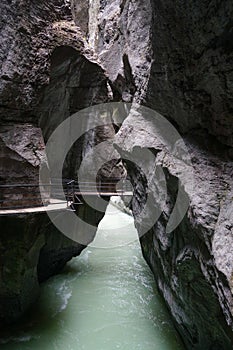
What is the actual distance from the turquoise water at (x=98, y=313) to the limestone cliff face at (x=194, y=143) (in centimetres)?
150

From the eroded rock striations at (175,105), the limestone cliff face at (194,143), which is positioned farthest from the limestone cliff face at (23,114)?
the limestone cliff face at (194,143)

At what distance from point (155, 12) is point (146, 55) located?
4.49 feet

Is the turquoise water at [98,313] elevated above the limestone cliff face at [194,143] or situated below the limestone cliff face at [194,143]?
below

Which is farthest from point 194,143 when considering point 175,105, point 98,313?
point 98,313

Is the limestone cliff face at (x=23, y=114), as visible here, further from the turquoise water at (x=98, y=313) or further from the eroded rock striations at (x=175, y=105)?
the turquoise water at (x=98, y=313)

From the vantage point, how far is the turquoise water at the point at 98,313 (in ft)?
26.2

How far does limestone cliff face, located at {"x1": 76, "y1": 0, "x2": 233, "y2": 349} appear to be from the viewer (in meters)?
5.08

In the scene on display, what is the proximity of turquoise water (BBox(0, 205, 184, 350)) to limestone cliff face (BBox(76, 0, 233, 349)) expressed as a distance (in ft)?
4.92

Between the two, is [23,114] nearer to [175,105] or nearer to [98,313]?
[175,105]

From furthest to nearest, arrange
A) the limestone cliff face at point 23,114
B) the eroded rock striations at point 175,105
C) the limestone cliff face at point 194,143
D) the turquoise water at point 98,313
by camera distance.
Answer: the limestone cliff face at point 23,114 → the turquoise water at point 98,313 → the eroded rock striations at point 175,105 → the limestone cliff face at point 194,143

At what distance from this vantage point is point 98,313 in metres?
9.58

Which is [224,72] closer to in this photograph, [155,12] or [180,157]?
[180,157]

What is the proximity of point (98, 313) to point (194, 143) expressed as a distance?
6.60 m

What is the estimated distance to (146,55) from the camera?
7.81 metres
